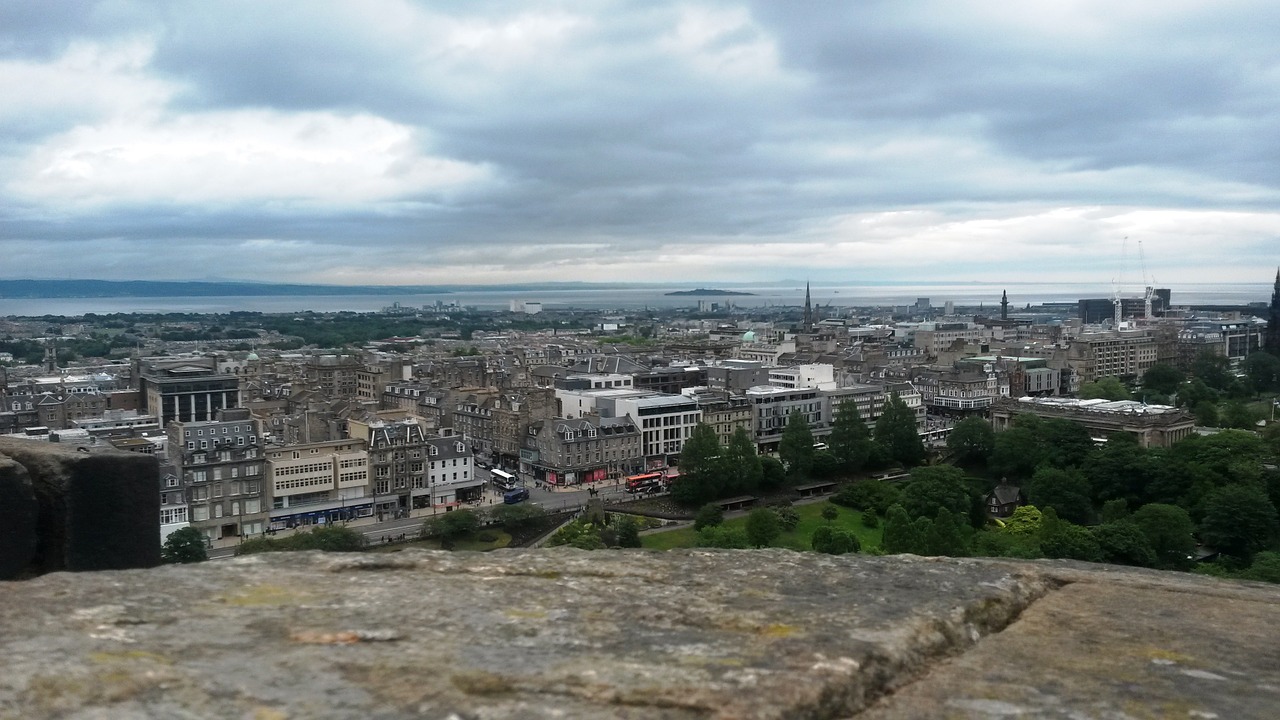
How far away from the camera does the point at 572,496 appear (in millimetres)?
36594

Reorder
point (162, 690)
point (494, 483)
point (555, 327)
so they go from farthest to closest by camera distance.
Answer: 1. point (555, 327)
2. point (494, 483)
3. point (162, 690)

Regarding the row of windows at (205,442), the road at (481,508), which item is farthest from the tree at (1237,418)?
the row of windows at (205,442)

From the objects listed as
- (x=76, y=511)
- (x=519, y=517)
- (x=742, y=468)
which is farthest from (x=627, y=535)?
(x=76, y=511)

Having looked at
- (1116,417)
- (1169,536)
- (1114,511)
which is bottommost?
(1114,511)

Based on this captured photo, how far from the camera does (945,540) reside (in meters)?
24.5

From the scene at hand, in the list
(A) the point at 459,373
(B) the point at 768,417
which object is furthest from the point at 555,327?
(B) the point at 768,417

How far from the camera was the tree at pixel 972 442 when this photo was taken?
1641 inches

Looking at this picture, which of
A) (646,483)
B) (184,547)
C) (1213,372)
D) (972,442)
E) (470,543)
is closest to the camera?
(184,547)

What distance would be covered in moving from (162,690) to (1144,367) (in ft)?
289

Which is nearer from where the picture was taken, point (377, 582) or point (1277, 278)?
point (377, 582)

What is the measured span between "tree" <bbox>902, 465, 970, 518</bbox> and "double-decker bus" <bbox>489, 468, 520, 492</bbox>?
1528 cm

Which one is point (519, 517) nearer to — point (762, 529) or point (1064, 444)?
point (762, 529)

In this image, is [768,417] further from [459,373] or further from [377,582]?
[377,582]

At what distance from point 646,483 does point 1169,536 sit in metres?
18.8
